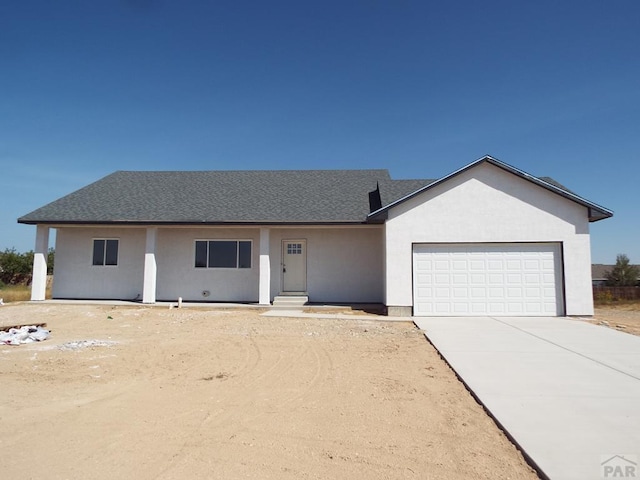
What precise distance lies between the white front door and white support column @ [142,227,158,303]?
5080 mm

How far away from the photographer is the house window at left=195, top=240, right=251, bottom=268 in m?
16.5

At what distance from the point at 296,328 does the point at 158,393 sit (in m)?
5.67

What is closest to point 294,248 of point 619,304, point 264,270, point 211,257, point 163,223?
point 264,270

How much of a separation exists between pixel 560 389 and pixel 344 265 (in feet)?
36.1

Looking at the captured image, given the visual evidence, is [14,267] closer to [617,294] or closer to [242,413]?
[242,413]

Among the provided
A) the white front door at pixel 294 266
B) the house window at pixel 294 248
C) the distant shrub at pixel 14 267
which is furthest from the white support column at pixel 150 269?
the distant shrub at pixel 14 267

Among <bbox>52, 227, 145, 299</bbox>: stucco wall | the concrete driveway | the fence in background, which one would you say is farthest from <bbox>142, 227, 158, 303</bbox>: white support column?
the fence in background

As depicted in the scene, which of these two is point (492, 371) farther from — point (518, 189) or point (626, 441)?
point (518, 189)

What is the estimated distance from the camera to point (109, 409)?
4.86 m

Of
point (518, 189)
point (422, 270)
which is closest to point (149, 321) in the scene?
point (422, 270)

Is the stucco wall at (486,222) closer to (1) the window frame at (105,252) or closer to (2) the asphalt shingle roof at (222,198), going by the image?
(2) the asphalt shingle roof at (222,198)

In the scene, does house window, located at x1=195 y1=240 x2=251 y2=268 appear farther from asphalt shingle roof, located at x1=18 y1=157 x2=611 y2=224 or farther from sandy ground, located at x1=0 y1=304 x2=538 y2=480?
sandy ground, located at x1=0 y1=304 x2=538 y2=480

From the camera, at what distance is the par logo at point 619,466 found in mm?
3260

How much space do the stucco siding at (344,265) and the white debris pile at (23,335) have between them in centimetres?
831
